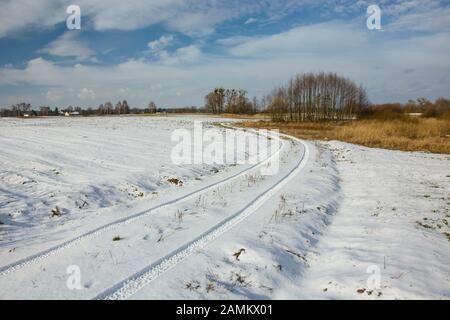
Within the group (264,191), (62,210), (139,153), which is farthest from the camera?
(139,153)

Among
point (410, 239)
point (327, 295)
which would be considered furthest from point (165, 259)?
point (410, 239)

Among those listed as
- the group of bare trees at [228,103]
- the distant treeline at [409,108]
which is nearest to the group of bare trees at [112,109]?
the group of bare trees at [228,103]

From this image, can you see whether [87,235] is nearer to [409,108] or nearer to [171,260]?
[171,260]

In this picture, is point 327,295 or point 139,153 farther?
point 139,153

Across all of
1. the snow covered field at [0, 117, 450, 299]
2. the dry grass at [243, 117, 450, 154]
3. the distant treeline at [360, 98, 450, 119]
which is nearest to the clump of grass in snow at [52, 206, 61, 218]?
the snow covered field at [0, 117, 450, 299]

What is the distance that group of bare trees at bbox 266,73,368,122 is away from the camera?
79275 mm

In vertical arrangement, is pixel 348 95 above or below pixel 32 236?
above

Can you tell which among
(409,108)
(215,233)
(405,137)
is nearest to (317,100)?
(409,108)

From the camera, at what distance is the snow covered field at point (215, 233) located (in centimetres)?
498

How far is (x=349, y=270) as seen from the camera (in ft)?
18.5

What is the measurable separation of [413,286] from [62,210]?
328 inches

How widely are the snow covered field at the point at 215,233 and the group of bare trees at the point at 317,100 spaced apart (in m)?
66.9

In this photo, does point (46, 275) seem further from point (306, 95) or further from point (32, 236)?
point (306, 95)

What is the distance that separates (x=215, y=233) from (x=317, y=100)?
260 feet
